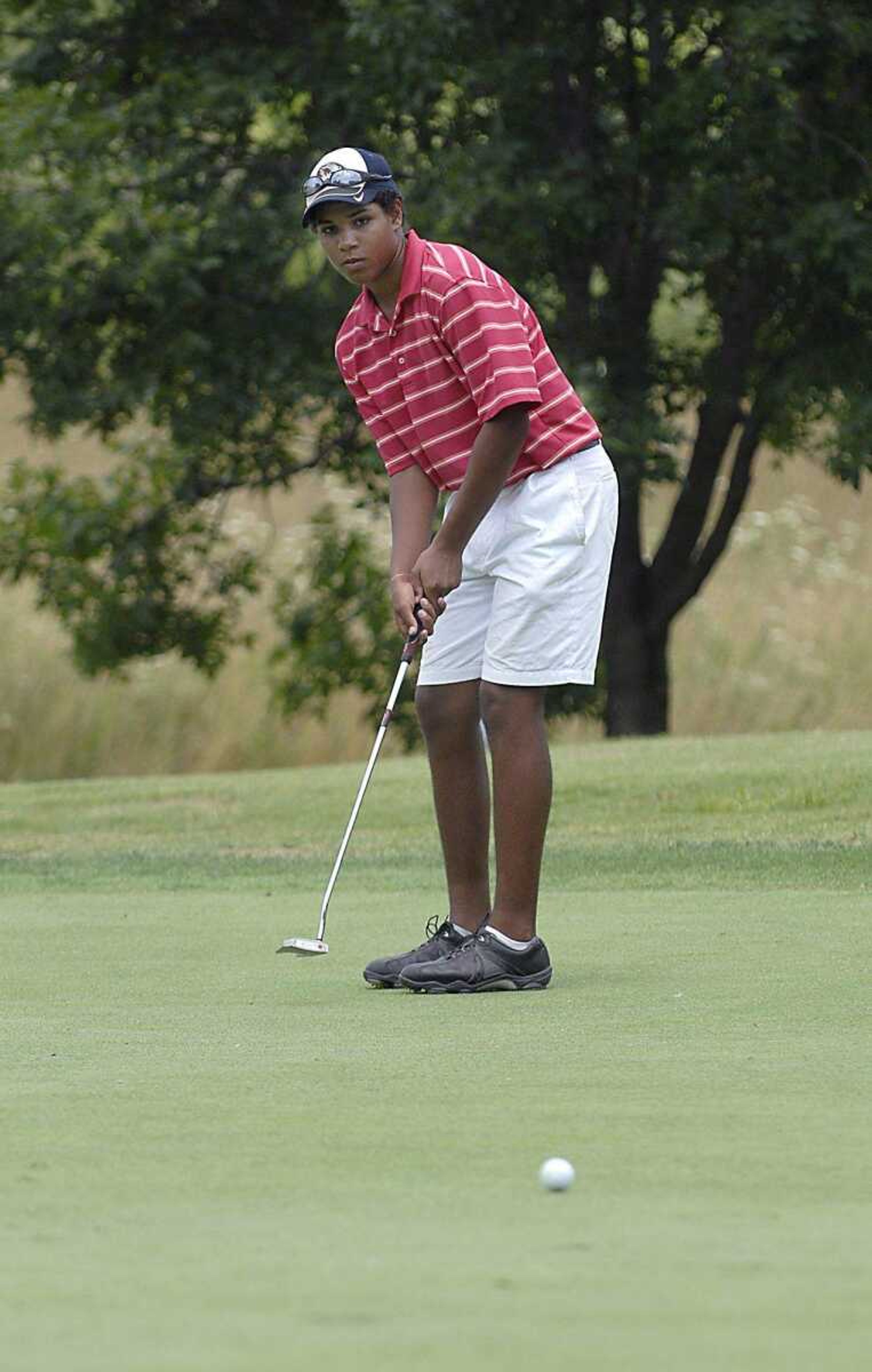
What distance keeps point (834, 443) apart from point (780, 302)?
190 cm

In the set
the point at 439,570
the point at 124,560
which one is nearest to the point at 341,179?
the point at 439,570

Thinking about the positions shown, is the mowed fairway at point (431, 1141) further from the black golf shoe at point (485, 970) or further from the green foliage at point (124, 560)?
the green foliage at point (124, 560)

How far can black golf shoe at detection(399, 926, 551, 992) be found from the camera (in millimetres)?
5246

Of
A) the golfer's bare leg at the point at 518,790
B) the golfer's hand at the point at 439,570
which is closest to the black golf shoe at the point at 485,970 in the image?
the golfer's bare leg at the point at 518,790

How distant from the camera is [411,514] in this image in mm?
5688

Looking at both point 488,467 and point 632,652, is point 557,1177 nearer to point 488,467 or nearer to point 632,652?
point 488,467

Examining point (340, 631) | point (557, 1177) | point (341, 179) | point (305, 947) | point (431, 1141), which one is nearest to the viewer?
point (557, 1177)

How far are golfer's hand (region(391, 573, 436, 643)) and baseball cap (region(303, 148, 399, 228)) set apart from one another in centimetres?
83

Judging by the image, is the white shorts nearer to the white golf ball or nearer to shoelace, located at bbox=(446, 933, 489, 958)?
shoelace, located at bbox=(446, 933, 489, 958)

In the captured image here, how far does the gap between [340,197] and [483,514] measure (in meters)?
0.78

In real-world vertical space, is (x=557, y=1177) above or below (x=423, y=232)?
below

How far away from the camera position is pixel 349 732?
67.9 ft

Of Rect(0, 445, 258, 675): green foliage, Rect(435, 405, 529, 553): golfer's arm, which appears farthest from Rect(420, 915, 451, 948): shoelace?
Rect(0, 445, 258, 675): green foliage

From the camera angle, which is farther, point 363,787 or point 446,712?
point 363,787
